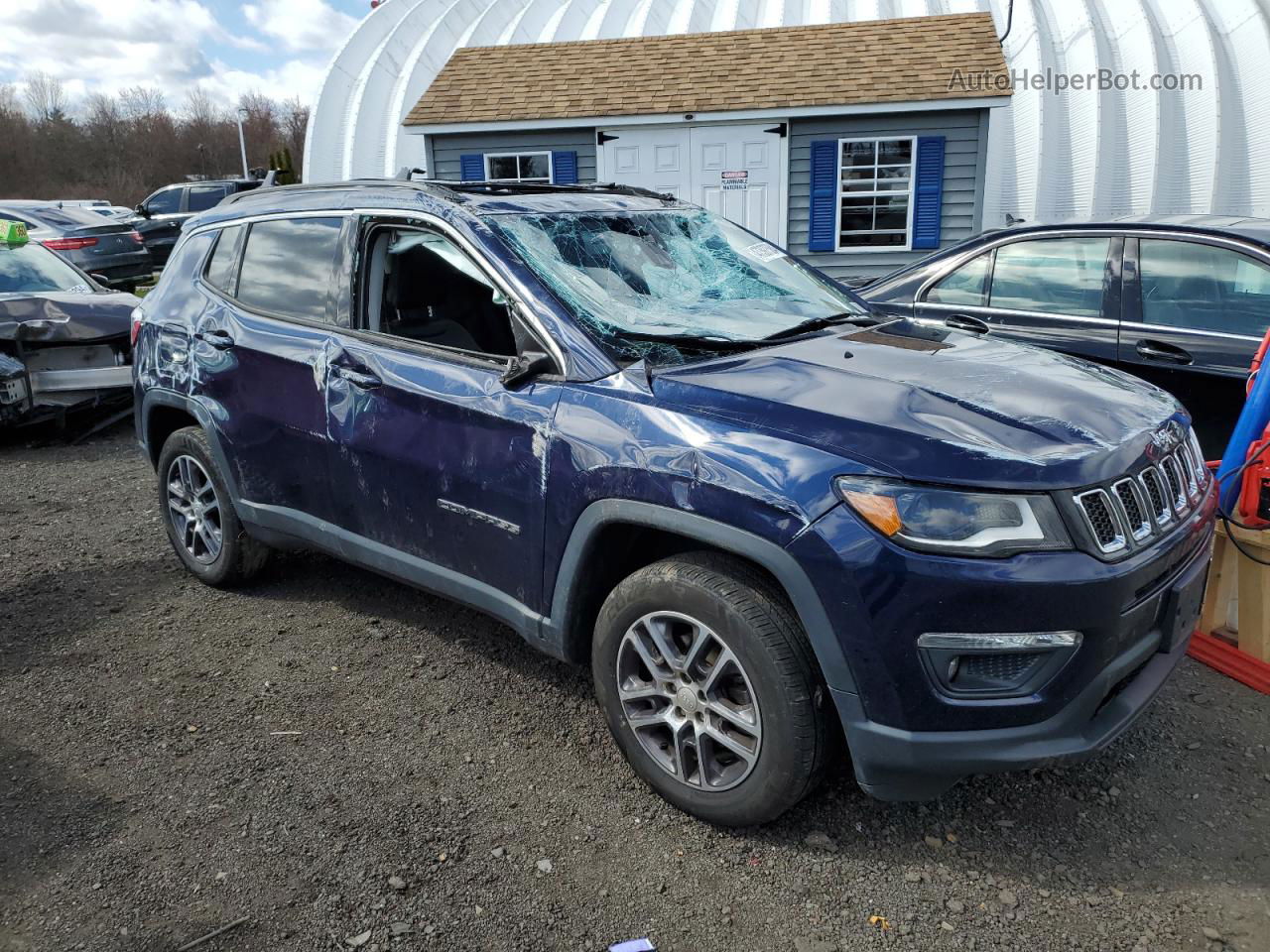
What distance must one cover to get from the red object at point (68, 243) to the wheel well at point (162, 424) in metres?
11.9

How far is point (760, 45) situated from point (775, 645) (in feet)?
41.5

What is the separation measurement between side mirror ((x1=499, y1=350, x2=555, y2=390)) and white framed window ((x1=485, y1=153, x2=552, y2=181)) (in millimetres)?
11316

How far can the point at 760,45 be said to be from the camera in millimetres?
13148

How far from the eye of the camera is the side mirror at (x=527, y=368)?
286cm

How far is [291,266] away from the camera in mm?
3791

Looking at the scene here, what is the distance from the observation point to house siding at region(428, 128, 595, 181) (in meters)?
13.2

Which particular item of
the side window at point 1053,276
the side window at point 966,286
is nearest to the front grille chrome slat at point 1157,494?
the side window at point 1053,276

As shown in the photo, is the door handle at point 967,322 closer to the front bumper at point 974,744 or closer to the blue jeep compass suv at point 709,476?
the blue jeep compass suv at point 709,476

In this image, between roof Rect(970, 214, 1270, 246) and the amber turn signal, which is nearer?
the amber turn signal

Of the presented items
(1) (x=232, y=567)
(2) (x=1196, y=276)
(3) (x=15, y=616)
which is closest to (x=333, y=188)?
(1) (x=232, y=567)

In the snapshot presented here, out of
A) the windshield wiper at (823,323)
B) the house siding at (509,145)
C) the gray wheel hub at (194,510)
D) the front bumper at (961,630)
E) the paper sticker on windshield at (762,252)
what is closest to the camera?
the front bumper at (961,630)

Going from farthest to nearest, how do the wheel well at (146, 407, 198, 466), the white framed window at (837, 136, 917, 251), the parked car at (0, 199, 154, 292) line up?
1. the parked car at (0, 199, 154, 292)
2. the white framed window at (837, 136, 917, 251)
3. the wheel well at (146, 407, 198, 466)

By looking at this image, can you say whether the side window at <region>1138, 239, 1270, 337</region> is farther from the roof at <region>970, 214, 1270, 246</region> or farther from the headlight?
the headlight

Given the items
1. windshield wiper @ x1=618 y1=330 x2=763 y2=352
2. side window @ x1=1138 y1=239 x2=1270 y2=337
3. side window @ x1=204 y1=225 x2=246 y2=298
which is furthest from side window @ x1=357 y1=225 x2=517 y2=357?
side window @ x1=1138 y1=239 x2=1270 y2=337
